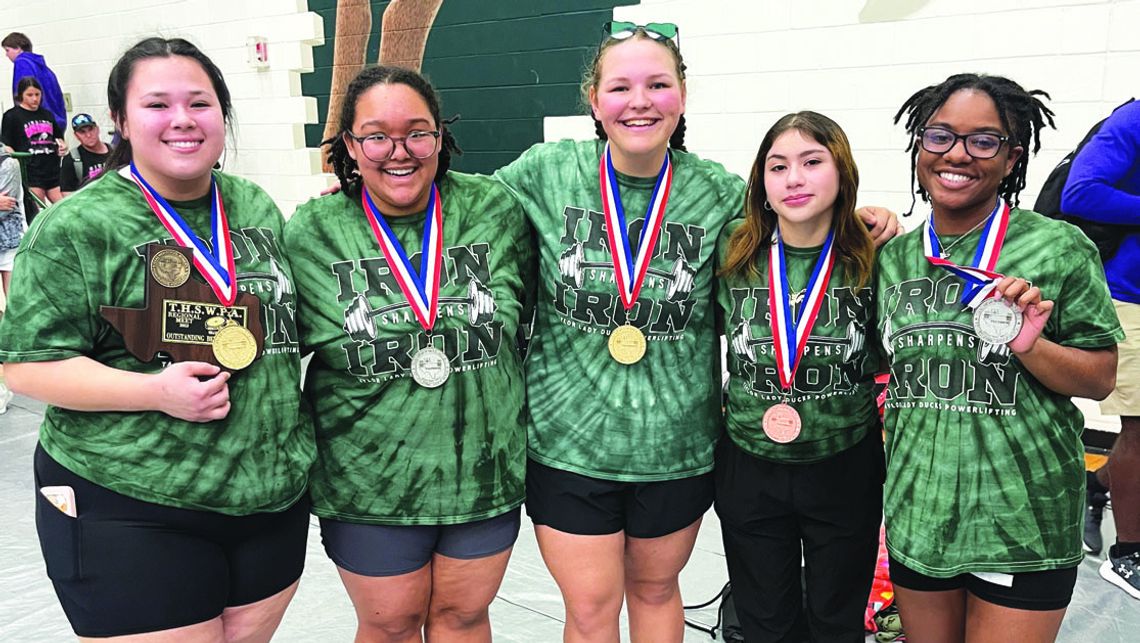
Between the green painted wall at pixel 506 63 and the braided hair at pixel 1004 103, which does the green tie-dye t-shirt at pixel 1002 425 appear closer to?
the braided hair at pixel 1004 103

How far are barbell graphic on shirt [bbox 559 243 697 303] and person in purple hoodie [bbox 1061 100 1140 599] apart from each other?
1.88 meters

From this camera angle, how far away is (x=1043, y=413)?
1.83 m

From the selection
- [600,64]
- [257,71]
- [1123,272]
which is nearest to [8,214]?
[257,71]

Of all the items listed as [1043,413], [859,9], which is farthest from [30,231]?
[859,9]

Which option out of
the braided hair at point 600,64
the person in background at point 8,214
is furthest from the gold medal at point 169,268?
the person in background at point 8,214

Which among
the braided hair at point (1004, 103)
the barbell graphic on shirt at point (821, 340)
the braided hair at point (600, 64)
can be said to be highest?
the braided hair at point (600, 64)

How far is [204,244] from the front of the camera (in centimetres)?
181

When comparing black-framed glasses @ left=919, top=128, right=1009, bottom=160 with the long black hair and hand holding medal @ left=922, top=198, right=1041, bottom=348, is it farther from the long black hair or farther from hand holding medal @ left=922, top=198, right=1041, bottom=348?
the long black hair

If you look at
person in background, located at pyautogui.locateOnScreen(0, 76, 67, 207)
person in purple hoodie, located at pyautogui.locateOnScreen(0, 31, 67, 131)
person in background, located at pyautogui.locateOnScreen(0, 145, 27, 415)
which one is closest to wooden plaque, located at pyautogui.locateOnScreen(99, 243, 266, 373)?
person in background, located at pyautogui.locateOnScreen(0, 145, 27, 415)

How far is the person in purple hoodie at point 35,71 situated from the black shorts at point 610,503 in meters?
8.93

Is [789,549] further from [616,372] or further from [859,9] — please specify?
[859,9]

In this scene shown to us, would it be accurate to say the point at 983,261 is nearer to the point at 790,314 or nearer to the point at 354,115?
the point at 790,314

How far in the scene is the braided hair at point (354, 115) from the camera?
202 cm

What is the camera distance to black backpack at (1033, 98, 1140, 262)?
10.4ft
